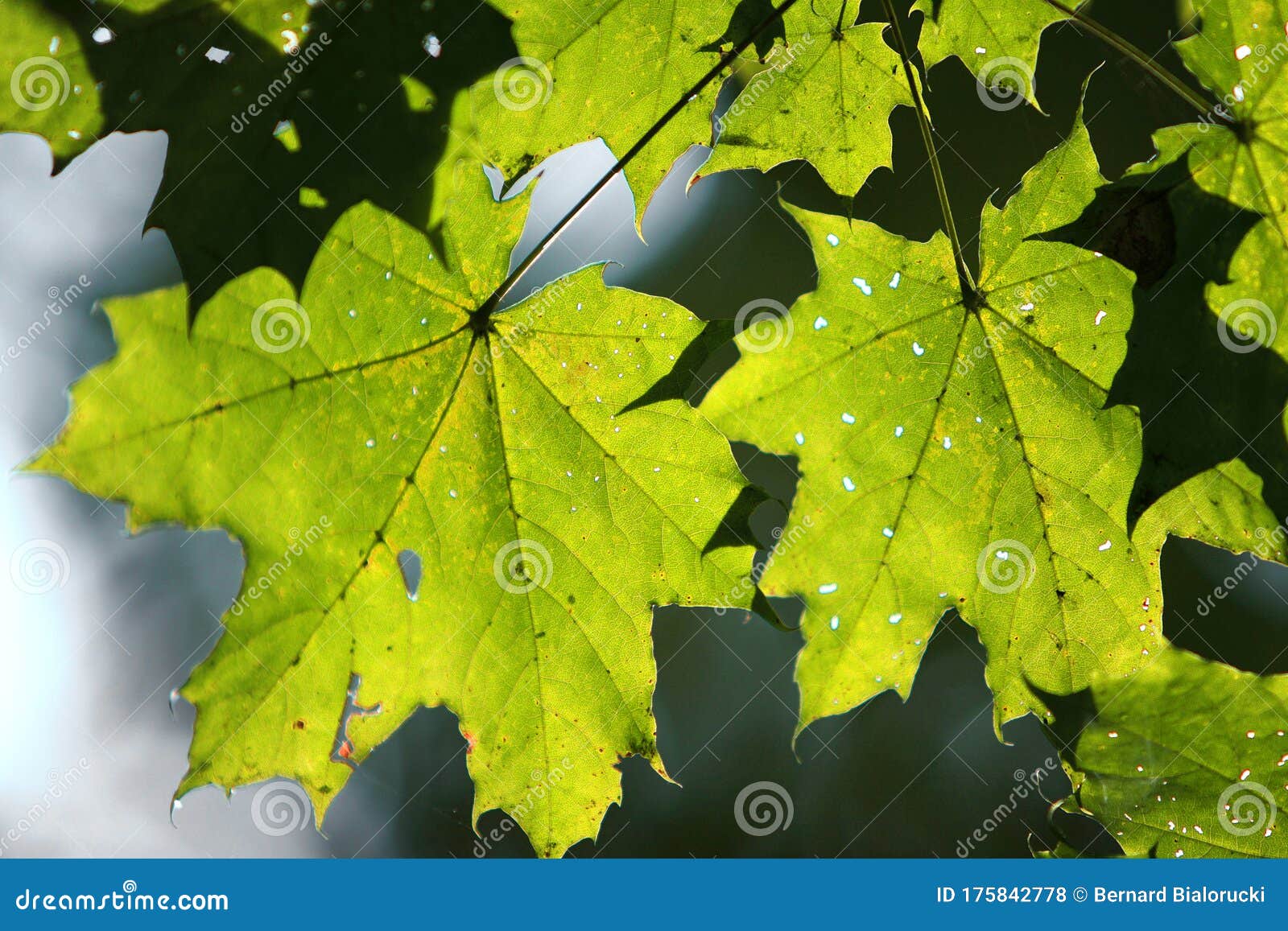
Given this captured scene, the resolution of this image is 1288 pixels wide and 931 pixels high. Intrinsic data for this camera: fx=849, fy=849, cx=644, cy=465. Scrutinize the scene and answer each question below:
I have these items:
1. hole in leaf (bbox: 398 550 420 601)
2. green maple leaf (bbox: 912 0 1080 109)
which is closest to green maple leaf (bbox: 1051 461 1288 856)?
green maple leaf (bbox: 912 0 1080 109)

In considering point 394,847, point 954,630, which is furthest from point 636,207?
point 394,847

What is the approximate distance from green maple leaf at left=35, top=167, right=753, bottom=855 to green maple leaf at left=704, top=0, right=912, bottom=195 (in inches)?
11.7

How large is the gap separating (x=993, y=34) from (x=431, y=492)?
1.11 m

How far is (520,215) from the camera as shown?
1.24 meters

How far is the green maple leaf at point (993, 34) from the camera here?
1.27 meters

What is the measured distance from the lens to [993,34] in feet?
4.17

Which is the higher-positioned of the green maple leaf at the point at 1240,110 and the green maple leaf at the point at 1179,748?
the green maple leaf at the point at 1240,110

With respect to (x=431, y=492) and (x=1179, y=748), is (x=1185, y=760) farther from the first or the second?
(x=431, y=492)

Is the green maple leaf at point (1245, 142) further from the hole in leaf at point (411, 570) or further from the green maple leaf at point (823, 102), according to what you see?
the hole in leaf at point (411, 570)

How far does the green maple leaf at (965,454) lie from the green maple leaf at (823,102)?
118 mm

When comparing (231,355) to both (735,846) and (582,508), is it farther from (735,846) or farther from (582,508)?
(735,846)

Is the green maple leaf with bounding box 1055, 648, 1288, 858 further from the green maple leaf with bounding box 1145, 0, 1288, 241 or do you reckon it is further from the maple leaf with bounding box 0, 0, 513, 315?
the maple leaf with bounding box 0, 0, 513, 315

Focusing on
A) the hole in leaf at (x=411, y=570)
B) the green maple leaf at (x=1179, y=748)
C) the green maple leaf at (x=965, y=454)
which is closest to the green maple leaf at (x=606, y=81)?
the green maple leaf at (x=965, y=454)

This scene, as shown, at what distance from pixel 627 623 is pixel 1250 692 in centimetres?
109
